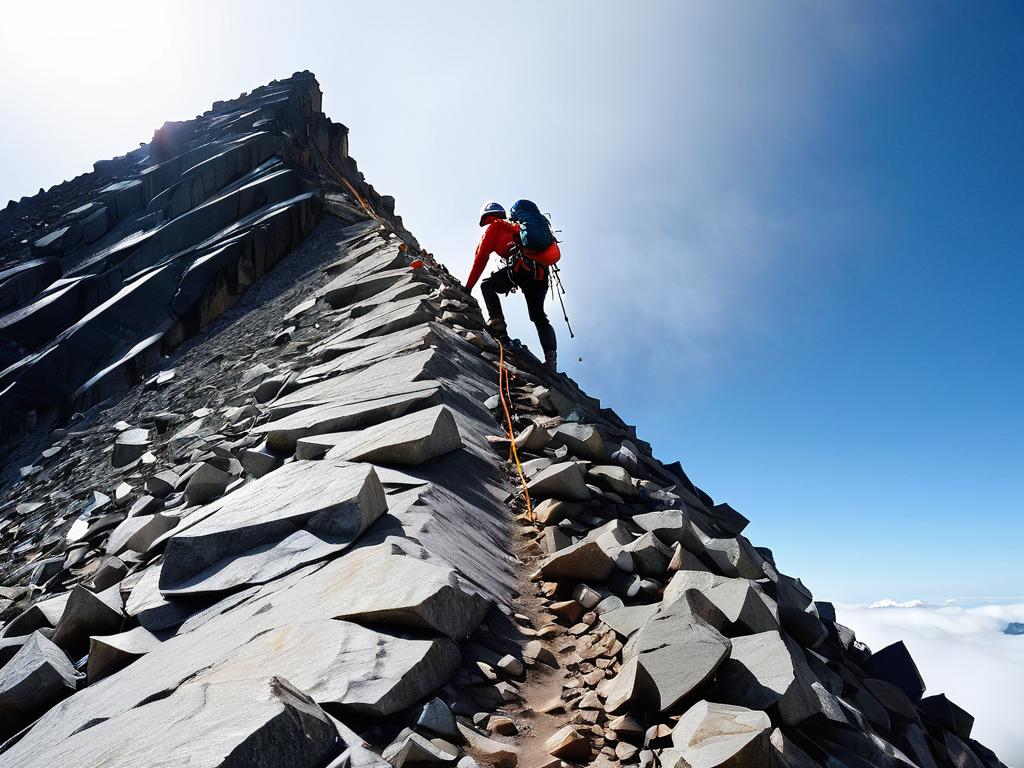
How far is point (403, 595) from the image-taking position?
11.4 feet

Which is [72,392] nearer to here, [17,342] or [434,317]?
[17,342]

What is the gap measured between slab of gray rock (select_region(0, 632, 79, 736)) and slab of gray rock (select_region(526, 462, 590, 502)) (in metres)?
4.03

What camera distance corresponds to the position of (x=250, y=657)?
11.5ft

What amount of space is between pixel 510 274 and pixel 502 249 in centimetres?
51

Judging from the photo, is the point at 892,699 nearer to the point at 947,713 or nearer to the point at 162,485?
the point at 947,713

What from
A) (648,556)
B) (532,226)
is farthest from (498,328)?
(648,556)

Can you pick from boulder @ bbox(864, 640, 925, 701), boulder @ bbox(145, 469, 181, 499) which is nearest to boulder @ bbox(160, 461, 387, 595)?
boulder @ bbox(145, 469, 181, 499)

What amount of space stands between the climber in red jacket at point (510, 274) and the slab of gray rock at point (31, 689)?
8642 mm

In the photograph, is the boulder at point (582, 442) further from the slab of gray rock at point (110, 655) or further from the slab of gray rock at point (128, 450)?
the slab of gray rock at point (128, 450)

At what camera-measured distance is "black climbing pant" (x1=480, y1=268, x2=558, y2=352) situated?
12078 millimetres

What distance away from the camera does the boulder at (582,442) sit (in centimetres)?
696

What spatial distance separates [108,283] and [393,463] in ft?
60.0

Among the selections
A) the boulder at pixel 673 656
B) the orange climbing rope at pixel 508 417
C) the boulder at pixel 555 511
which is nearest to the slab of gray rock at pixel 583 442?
the orange climbing rope at pixel 508 417

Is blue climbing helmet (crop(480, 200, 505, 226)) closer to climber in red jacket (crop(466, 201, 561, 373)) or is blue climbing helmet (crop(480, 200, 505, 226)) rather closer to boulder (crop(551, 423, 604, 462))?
climber in red jacket (crop(466, 201, 561, 373))
